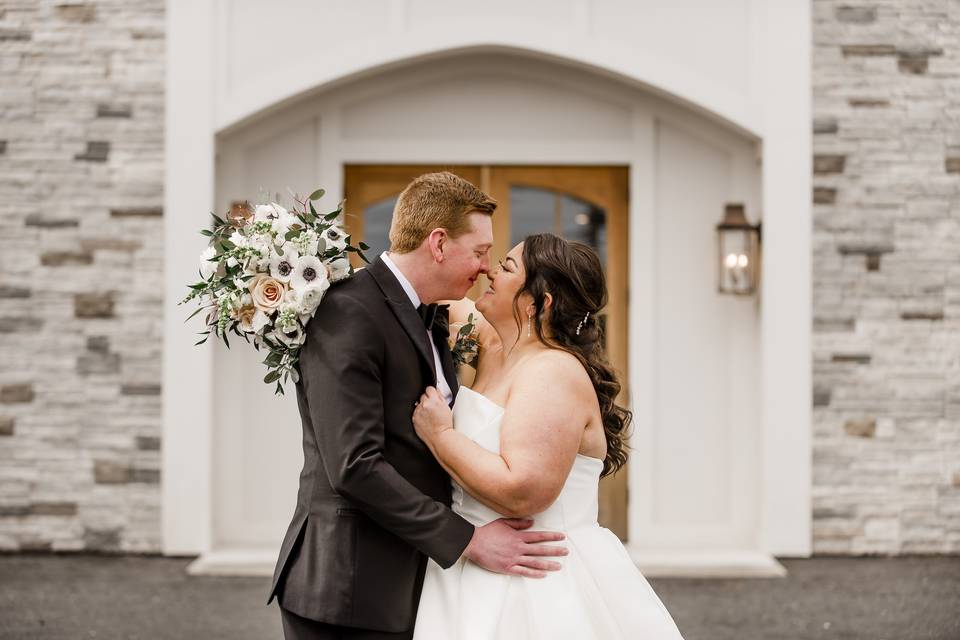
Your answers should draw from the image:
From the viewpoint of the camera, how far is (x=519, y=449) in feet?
8.95

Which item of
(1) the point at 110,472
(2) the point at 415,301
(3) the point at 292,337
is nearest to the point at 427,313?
(2) the point at 415,301

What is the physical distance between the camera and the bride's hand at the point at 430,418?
2.75 m

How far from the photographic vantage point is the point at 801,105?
6.82 m

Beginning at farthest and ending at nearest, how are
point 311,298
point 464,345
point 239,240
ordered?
1. point 464,345
2. point 239,240
3. point 311,298

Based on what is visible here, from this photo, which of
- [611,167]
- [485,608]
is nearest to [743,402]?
[611,167]

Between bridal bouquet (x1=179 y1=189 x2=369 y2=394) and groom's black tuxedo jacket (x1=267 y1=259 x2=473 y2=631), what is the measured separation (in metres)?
0.06

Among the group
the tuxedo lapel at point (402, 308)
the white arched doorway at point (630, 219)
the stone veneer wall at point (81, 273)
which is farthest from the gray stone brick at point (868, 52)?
the tuxedo lapel at point (402, 308)

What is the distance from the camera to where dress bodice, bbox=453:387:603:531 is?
2.86m

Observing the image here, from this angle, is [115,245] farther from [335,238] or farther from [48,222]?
[335,238]

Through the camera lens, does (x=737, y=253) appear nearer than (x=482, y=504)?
No

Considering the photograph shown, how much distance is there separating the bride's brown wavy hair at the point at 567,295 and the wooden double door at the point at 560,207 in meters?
4.19

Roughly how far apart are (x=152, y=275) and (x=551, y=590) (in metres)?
4.72

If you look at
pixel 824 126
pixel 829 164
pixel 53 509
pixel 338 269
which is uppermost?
pixel 824 126

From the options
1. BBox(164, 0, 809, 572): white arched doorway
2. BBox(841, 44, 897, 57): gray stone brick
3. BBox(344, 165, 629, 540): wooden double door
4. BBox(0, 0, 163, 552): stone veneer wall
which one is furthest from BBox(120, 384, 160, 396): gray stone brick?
BBox(841, 44, 897, 57): gray stone brick
